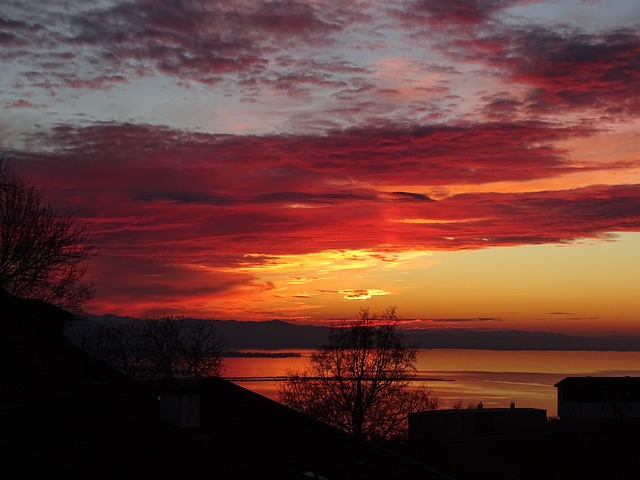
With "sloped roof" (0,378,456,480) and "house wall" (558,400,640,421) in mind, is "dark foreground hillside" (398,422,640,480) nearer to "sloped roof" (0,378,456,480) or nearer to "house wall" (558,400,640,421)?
"sloped roof" (0,378,456,480)

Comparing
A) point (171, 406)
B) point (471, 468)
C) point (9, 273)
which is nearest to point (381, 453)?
point (171, 406)

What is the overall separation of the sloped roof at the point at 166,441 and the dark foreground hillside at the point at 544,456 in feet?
81.8

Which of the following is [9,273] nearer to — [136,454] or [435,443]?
[136,454]

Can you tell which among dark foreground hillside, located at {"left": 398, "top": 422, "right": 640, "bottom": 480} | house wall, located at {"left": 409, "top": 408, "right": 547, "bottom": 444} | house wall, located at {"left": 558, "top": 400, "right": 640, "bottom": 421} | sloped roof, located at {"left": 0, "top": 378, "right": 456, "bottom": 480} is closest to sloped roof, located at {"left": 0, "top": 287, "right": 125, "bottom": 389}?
sloped roof, located at {"left": 0, "top": 378, "right": 456, "bottom": 480}

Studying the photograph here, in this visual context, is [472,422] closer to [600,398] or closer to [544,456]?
[544,456]

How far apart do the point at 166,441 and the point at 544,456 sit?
43224 mm

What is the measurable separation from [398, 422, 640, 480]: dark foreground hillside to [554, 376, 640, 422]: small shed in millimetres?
26713

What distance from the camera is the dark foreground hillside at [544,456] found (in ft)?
155

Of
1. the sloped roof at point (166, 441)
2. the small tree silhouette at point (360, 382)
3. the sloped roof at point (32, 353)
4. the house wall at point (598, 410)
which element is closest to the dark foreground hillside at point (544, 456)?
the small tree silhouette at point (360, 382)

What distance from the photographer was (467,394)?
159 meters

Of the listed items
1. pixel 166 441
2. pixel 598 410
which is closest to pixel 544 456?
pixel 598 410

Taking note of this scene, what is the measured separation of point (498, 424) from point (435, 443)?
24017 millimetres

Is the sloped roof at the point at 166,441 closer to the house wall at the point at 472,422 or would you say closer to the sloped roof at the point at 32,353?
the sloped roof at the point at 32,353

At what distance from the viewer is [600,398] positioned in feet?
289
